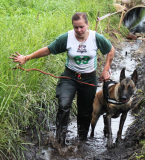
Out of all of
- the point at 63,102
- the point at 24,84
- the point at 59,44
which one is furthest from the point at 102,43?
the point at 24,84

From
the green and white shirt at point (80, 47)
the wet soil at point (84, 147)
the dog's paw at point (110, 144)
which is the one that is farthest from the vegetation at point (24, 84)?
the dog's paw at point (110, 144)

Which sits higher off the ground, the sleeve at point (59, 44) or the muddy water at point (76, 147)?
the sleeve at point (59, 44)

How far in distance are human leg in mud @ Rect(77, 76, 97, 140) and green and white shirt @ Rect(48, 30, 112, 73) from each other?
322 millimetres

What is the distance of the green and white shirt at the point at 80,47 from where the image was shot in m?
4.34

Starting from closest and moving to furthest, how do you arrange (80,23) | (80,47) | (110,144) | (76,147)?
1. (80,23)
2. (80,47)
3. (110,144)
4. (76,147)

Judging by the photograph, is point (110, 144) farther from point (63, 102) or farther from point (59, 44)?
point (59, 44)

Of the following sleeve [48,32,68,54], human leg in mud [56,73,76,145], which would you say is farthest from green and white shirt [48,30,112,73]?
human leg in mud [56,73,76,145]

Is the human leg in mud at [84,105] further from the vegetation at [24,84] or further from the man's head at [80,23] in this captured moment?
the man's head at [80,23]

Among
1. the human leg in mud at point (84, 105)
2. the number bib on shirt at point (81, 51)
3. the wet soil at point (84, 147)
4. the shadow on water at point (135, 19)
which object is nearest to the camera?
the number bib on shirt at point (81, 51)

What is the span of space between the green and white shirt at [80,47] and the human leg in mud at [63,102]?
0.93 feet

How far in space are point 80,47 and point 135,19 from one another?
12.1m

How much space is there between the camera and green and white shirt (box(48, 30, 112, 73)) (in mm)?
4344

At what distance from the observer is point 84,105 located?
A: 490cm

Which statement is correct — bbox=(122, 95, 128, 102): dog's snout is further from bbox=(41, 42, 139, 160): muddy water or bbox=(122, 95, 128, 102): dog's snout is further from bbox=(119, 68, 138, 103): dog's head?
bbox=(41, 42, 139, 160): muddy water
